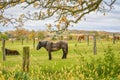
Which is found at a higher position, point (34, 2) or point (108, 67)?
point (34, 2)

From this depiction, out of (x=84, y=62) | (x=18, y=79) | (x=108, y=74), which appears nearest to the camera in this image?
(x=18, y=79)

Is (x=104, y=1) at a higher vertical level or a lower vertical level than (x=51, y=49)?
higher

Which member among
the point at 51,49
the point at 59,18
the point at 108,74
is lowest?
the point at 51,49

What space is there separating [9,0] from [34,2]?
1.14 meters

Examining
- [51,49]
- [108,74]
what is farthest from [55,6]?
[51,49]

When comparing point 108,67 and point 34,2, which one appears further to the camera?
point 34,2

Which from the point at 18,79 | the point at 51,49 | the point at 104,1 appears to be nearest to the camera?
the point at 18,79

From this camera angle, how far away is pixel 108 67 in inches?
621

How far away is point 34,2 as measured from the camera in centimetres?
1825

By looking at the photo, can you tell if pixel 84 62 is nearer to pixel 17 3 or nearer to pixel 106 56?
pixel 106 56

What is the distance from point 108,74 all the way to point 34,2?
17.3 ft

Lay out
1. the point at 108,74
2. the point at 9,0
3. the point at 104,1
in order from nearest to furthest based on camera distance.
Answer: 1. the point at 108,74
2. the point at 9,0
3. the point at 104,1

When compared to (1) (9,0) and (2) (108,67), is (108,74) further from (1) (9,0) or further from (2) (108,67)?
(1) (9,0)

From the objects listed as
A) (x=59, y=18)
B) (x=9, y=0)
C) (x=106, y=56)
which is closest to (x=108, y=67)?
(x=106, y=56)
